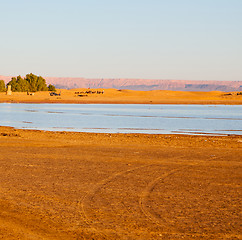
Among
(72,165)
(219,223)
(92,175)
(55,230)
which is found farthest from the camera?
(72,165)

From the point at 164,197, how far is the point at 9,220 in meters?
3.47

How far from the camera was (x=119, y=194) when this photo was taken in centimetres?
1012

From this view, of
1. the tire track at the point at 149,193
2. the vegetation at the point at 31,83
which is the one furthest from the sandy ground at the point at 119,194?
the vegetation at the point at 31,83

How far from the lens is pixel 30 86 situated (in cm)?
15150

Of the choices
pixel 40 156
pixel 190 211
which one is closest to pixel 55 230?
pixel 190 211

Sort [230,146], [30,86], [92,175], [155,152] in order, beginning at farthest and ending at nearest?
[30,86] < [230,146] < [155,152] < [92,175]

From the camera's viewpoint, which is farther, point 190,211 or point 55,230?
point 190,211

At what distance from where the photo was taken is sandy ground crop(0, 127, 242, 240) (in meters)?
7.52

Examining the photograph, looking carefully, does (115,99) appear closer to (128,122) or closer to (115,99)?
(115,99)

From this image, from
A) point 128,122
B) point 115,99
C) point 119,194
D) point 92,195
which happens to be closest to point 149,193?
point 119,194

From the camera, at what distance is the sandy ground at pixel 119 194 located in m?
7.52

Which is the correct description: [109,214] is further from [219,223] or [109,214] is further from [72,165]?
[72,165]

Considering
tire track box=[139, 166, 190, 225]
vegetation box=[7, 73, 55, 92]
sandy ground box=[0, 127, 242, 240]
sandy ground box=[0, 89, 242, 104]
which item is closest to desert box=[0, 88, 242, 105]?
sandy ground box=[0, 89, 242, 104]

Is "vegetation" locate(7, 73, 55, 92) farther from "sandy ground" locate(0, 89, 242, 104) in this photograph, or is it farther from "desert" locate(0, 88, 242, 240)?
"desert" locate(0, 88, 242, 240)
